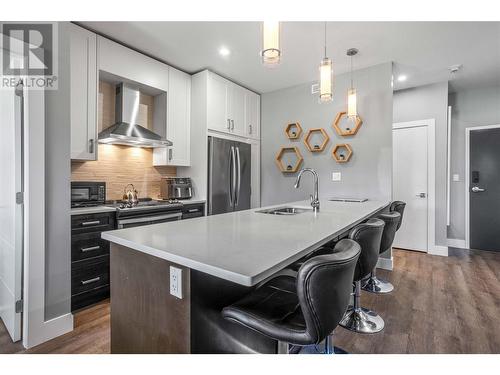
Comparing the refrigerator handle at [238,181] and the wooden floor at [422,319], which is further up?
the refrigerator handle at [238,181]

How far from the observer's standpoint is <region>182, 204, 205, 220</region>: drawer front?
330 centimetres

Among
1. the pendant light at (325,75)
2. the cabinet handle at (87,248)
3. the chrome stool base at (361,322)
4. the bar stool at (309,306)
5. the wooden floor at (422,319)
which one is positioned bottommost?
the wooden floor at (422,319)

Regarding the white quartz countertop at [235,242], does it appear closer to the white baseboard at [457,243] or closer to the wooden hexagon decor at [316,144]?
the wooden hexagon decor at [316,144]

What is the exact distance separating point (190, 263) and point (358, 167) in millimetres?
3207

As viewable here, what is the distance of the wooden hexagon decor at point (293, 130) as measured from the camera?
412 cm

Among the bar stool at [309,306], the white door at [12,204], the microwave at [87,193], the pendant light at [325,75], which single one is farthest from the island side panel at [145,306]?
the pendant light at [325,75]

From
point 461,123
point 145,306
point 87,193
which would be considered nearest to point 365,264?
point 145,306

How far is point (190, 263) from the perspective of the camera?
90 cm

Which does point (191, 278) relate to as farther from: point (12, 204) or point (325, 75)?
point (325, 75)

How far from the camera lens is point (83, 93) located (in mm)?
2600

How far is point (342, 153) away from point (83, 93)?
315 cm

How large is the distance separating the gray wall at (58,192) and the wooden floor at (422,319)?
0.28 m
